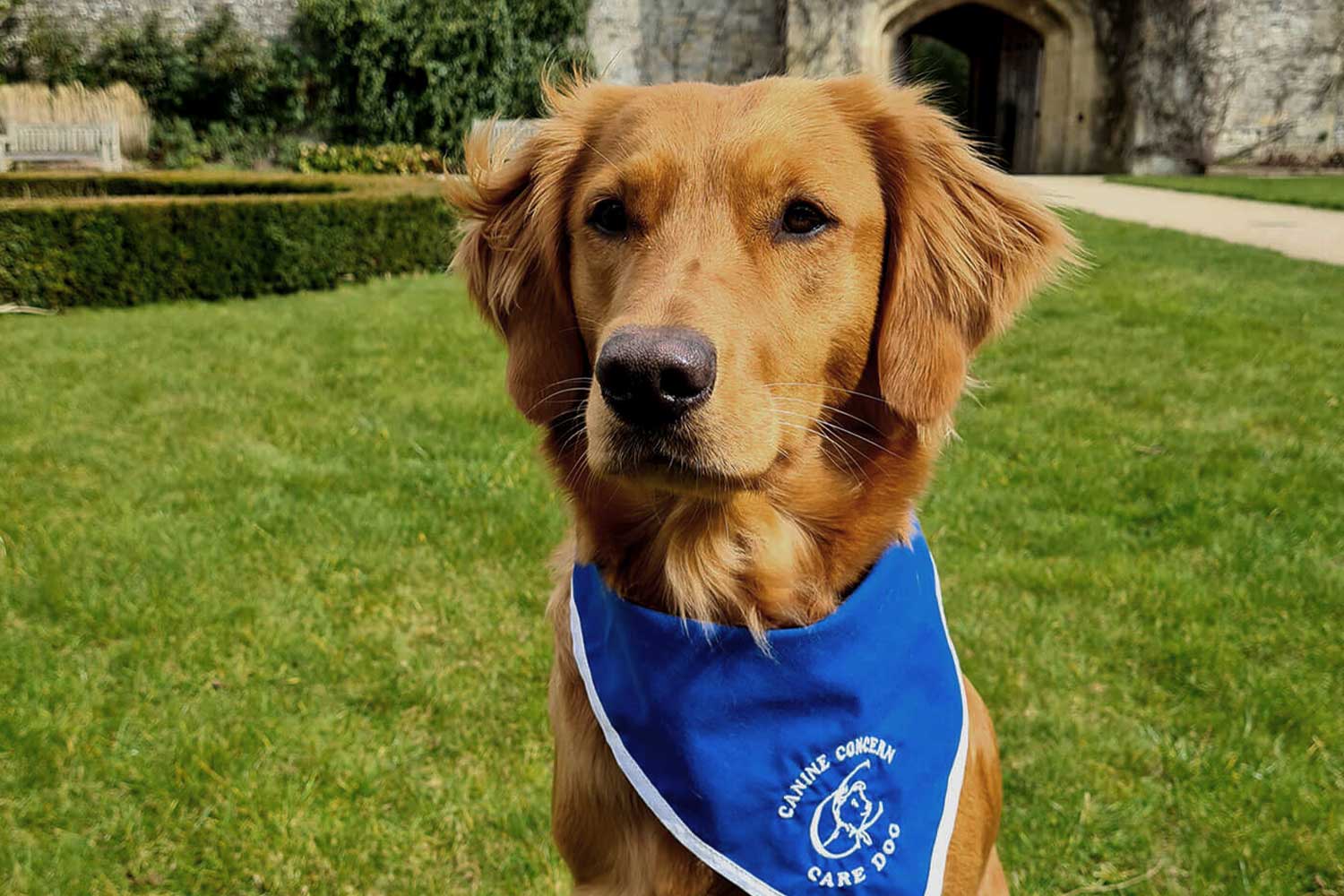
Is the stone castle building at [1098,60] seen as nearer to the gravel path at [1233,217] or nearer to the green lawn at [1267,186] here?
the green lawn at [1267,186]

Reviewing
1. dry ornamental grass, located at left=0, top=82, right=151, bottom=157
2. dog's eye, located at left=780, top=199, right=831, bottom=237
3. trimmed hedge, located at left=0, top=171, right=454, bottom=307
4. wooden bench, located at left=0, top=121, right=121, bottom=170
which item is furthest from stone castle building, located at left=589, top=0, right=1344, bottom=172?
dog's eye, located at left=780, top=199, right=831, bottom=237

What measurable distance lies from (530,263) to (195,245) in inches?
337

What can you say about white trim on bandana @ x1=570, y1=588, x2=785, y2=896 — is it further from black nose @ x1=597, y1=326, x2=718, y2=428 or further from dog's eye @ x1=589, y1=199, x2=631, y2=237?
dog's eye @ x1=589, y1=199, x2=631, y2=237

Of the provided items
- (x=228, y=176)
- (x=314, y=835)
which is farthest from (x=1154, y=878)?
(x=228, y=176)

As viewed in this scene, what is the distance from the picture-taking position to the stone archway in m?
21.1

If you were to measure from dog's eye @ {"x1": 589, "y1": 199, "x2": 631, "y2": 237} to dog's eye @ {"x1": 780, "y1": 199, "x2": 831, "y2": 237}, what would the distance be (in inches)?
13.2

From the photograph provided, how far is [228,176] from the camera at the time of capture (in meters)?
13.2

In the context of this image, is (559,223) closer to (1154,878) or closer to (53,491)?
(1154,878)

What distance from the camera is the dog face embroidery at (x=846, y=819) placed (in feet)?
6.94

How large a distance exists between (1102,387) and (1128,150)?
16739 mm

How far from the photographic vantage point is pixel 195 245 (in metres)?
9.73

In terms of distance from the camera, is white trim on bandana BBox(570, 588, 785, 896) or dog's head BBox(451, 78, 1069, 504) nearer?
dog's head BBox(451, 78, 1069, 504)

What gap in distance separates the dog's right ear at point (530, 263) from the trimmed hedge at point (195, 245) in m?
8.21

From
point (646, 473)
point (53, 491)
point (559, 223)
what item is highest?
point (559, 223)
